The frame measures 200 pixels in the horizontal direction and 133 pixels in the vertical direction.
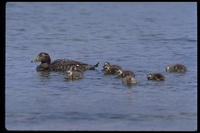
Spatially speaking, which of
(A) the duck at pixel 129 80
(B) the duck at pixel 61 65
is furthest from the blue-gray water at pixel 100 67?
(B) the duck at pixel 61 65

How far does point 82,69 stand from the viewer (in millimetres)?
11164

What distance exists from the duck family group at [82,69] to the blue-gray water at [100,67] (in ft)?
0.40

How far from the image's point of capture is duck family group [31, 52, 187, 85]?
10144mm

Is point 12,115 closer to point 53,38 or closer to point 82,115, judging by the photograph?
point 82,115

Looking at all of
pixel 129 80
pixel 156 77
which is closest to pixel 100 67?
pixel 156 77

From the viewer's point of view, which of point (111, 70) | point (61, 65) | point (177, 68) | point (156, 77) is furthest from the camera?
point (61, 65)

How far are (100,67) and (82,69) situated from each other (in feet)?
2.16

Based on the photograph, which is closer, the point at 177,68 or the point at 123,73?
the point at 123,73

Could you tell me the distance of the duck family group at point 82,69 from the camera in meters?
10.1

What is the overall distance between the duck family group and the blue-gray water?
4.8 inches

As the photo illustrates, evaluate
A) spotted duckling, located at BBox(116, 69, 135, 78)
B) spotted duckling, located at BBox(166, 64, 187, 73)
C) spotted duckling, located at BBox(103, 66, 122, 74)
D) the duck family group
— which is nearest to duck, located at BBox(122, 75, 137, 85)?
the duck family group

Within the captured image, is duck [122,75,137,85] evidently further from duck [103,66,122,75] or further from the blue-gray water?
duck [103,66,122,75]

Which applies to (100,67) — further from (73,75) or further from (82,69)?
(73,75)

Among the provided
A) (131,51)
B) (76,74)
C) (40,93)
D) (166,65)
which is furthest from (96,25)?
(40,93)
